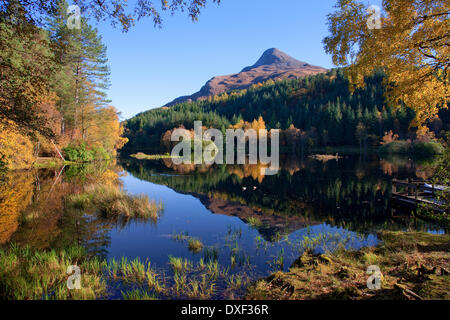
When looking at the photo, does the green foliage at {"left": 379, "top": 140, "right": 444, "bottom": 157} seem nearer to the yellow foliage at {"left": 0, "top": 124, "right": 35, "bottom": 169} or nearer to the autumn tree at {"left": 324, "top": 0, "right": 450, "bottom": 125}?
the autumn tree at {"left": 324, "top": 0, "right": 450, "bottom": 125}

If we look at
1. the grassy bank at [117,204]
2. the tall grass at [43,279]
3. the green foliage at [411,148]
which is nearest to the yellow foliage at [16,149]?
the grassy bank at [117,204]

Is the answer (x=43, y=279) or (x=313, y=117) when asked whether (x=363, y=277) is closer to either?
(x=43, y=279)

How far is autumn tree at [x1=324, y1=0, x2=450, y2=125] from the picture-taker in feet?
26.6

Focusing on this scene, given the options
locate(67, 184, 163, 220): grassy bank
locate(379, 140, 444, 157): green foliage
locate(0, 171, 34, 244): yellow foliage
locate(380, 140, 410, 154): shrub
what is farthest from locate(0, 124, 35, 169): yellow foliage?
locate(380, 140, 410, 154): shrub

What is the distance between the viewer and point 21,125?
8047mm

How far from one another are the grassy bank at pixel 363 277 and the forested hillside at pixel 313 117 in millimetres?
56232

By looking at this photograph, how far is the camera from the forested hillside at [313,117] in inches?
3541

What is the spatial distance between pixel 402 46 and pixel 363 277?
25.7 feet

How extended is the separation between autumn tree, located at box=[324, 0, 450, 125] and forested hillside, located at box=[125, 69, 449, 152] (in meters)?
51.3

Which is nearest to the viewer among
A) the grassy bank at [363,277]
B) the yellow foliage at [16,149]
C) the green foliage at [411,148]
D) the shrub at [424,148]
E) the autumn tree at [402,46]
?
the grassy bank at [363,277]

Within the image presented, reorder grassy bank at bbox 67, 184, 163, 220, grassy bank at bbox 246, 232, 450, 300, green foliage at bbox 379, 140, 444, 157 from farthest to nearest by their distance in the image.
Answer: green foliage at bbox 379, 140, 444, 157
grassy bank at bbox 67, 184, 163, 220
grassy bank at bbox 246, 232, 450, 300

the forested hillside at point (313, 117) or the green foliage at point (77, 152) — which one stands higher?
the forested hillside at point (313, 117)

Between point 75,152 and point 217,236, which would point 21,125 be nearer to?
point 217,236

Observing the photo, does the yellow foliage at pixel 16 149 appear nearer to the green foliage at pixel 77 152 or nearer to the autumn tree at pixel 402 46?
the green foliage at pixel 77 152
